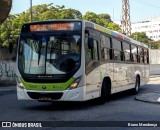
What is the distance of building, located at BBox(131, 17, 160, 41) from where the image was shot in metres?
171

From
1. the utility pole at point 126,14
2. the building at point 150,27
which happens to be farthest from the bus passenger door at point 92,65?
the building at point 150,27

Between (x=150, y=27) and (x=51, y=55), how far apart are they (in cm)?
16639

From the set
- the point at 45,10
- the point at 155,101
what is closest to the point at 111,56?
the point at 155,101

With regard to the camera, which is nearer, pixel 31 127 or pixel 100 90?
pixel 31 127

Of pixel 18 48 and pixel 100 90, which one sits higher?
pixel 18 48

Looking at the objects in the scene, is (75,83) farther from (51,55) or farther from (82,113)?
(51,55)

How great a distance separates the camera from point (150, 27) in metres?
174

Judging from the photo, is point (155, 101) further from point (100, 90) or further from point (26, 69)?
point (26, 69)

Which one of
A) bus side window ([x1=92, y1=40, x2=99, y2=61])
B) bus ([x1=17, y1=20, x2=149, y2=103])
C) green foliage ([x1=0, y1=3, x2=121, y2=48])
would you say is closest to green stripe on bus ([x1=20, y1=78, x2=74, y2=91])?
bus ([x1=17, y1=20, x2=149, y2=103])

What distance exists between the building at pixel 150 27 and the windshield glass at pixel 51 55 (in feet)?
530

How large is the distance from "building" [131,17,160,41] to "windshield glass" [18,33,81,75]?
162 m

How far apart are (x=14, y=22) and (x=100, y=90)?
5256cm

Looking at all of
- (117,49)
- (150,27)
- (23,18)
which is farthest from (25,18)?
(150,27)

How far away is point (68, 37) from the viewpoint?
12.4m
